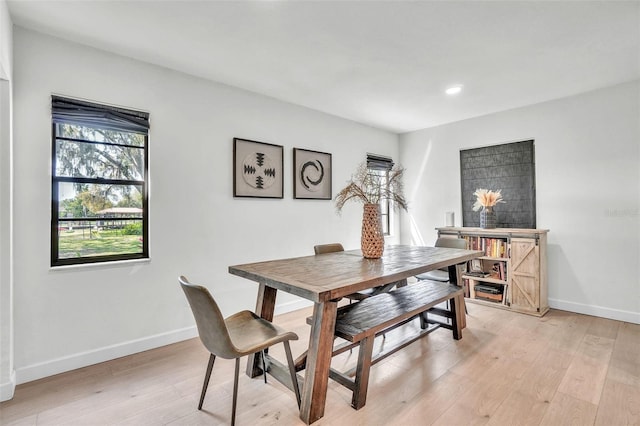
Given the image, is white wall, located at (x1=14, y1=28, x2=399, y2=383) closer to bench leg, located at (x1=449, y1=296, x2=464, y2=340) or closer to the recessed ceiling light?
the recessed ceiling light

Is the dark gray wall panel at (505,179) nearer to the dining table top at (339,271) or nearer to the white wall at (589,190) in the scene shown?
the white wall at (589,190)

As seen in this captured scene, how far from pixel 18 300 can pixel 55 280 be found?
0.23 meters

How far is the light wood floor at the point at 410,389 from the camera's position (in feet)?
5.99

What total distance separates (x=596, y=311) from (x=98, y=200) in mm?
5170

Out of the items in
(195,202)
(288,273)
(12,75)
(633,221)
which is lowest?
(288,273)

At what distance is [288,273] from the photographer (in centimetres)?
203

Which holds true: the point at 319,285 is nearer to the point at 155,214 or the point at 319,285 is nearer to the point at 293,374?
the point at 293,374

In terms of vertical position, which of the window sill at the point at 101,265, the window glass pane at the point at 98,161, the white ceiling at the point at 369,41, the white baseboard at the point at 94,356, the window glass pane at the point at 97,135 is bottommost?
the white baseboard at the point at 94,356

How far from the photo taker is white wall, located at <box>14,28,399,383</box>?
227 centimetres

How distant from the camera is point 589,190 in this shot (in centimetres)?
354

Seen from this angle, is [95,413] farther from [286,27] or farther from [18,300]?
[286,27]

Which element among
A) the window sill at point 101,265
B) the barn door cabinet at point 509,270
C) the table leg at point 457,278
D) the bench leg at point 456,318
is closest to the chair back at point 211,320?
the window sill at point 101,265

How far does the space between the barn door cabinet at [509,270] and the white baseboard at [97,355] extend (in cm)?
342

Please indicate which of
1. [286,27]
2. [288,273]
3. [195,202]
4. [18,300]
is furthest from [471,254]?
[18,300]
